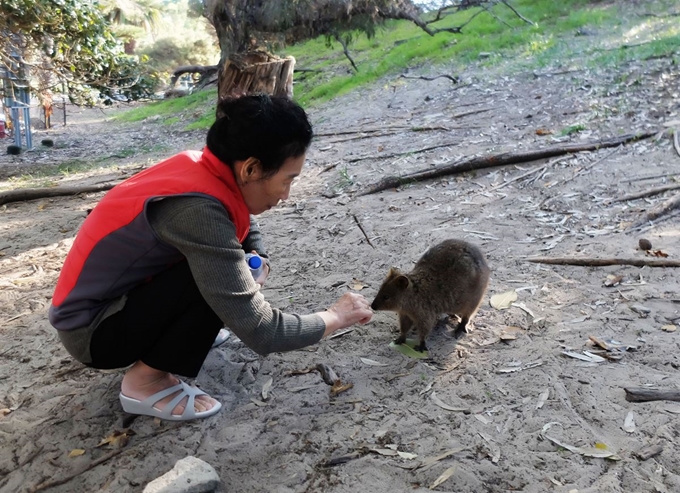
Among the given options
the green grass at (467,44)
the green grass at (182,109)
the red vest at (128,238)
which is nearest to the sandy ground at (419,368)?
the red vest at (128,238)

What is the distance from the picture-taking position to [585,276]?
426cm

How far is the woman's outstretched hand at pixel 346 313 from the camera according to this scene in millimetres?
2881

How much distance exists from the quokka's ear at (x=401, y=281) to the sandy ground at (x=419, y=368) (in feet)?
1.23

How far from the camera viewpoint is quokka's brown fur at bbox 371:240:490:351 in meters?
3.78

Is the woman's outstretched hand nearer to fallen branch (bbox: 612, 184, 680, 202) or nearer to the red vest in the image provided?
the red vest

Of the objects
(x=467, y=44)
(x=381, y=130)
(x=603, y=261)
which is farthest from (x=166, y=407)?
(x=467, y=44)

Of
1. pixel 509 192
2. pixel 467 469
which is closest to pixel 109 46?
pixel 509 192

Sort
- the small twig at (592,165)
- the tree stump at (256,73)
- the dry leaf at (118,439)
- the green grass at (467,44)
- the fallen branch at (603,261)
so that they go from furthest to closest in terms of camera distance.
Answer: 1. the green grass at (467,44)
2. the tree stump at (256,73)
3. the small twig at (592,165)
4. the fallen branch at (603,261)
5. the dry leaf at (118,439)

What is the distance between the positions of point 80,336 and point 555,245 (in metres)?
3.54

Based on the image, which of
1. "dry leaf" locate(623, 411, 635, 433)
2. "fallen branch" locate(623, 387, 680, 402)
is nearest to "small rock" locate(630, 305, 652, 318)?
"fallen branch" locate(623, 387, 680, 402)

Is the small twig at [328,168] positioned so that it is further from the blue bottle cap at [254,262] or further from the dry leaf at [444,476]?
the dry leaf at [444,476]

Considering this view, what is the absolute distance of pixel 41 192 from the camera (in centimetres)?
760

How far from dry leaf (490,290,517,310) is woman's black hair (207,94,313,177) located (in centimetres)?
201

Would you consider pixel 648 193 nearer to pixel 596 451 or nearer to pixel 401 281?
pixel 401 281
